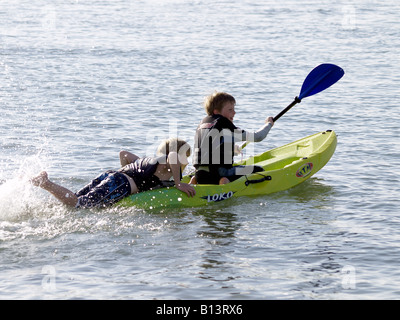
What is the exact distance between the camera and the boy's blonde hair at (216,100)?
8.16 metres

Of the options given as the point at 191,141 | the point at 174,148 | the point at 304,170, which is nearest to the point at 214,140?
the point at 174,148

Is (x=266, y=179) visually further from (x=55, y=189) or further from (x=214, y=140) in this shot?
(x=55, y=189)

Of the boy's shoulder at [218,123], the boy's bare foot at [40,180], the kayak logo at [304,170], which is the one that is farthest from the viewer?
the kayak logo at [304,170]

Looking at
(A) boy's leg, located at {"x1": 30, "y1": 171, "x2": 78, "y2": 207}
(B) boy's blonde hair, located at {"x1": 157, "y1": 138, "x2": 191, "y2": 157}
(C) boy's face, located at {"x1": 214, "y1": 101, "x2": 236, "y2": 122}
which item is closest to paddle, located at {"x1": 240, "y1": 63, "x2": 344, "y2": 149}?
(C) boy's face, located at {"x1": 214, "y1": 101, "x2": 236, "y2": 122}

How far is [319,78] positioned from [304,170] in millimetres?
1471

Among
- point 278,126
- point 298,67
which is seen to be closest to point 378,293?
point 278,126

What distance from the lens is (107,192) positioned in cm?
785

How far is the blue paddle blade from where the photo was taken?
31.8ft

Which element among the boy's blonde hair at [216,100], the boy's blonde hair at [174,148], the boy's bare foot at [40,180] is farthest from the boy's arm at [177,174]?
the boy's bare foot at [40,180]

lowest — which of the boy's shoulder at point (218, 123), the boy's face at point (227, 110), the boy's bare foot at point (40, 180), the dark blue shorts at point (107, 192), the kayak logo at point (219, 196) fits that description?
the kayak logo at point (219, 196)

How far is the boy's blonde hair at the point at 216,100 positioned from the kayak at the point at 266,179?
87cm

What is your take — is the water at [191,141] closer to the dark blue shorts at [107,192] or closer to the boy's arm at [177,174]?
the dark blue shorts at [107,192]

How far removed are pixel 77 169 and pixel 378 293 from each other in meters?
5.04
